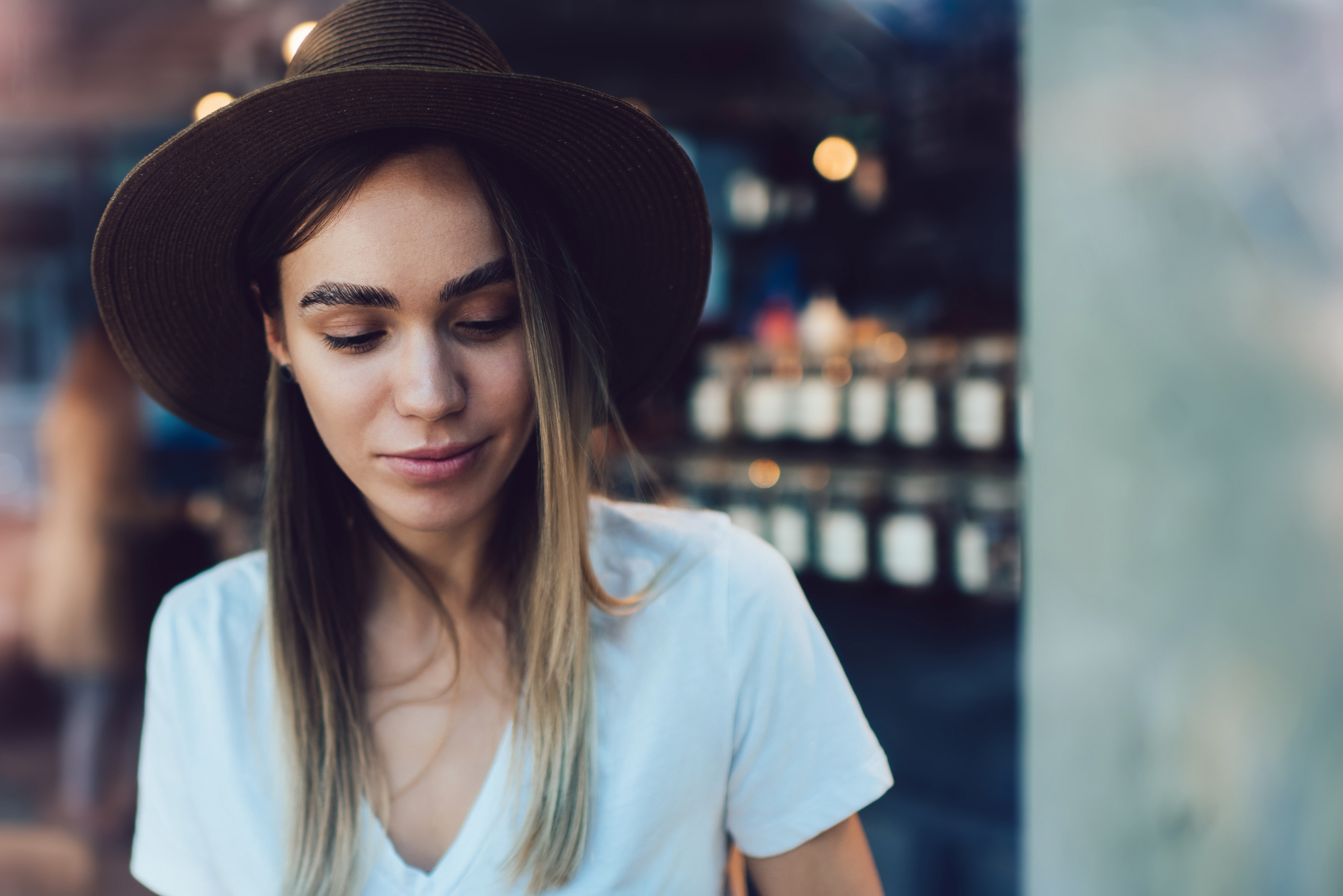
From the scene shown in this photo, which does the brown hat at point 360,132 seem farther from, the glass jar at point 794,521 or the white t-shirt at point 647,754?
the glass jar at point 794,521

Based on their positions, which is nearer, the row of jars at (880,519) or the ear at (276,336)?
the ear at (276,336)

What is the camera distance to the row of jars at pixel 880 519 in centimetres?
304

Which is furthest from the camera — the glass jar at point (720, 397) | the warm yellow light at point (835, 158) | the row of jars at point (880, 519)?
the warm yellow light at point (835, 158)

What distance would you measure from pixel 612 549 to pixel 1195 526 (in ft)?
4.64

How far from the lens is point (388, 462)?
3.12 feet

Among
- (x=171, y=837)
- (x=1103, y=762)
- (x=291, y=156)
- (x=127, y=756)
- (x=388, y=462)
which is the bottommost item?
(x=127, y=756)

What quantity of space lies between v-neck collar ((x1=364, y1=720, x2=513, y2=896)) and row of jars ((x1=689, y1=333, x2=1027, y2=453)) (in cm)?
228

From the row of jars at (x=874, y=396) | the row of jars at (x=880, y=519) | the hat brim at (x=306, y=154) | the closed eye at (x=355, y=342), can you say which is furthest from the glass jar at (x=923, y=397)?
the closed eye at (x=355, y=342)

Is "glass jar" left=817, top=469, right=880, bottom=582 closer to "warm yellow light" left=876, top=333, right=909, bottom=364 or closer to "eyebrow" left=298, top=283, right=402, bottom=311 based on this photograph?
"warm yellow light" left=876, top=333, right=909, bottom=364

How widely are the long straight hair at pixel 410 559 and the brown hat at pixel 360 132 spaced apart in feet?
0.11

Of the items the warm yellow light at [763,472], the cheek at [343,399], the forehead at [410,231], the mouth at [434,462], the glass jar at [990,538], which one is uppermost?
the forehead at [410,231]

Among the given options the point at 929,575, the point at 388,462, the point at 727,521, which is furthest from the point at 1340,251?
the point at 388,462

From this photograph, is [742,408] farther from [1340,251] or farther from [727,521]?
[727,521]

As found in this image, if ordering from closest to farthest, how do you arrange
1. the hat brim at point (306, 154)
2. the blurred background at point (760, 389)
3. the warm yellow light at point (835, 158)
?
1. the hat brim at point (306, 154)
2. the blurred background at point (760, 389)
3. the warm yellow light at point (835, 158)
